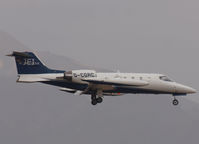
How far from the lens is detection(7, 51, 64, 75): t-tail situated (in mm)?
61156

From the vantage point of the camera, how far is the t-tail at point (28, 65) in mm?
61156

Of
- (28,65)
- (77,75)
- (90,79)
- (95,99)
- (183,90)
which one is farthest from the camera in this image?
(183,90)

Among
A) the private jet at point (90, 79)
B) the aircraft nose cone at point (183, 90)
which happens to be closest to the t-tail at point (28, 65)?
the private jet at point (90, 79)

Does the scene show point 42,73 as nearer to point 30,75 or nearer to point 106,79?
point 30,75

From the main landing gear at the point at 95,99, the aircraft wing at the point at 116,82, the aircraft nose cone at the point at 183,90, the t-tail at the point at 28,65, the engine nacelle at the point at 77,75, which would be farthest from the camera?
the aircraft nose cone at the point at 183,90

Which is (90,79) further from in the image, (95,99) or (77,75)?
(95,99)

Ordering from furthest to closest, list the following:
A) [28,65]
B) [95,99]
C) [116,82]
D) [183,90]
Result: [183,90]
[95,99]
[28,65]
[116,82]

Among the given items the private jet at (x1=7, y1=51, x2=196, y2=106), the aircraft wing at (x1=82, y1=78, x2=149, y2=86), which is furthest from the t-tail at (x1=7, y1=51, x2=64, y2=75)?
the aircraft wing at (x1=82, y1=78, x2=149, y2=86)

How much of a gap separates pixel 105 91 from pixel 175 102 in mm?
8311

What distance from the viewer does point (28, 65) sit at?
202 feet

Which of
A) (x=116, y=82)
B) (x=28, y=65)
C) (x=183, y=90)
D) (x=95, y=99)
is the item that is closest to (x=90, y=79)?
(x=116, y=82)

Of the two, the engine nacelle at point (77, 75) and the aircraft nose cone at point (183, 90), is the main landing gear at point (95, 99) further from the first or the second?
the aircraft nose cone at point (183, 90)

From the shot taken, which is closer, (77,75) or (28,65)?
(77,75)

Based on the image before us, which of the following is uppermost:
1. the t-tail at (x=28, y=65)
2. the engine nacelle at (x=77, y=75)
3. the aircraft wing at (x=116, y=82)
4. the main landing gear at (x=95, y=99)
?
the t-tail at (x=28, y=65)
